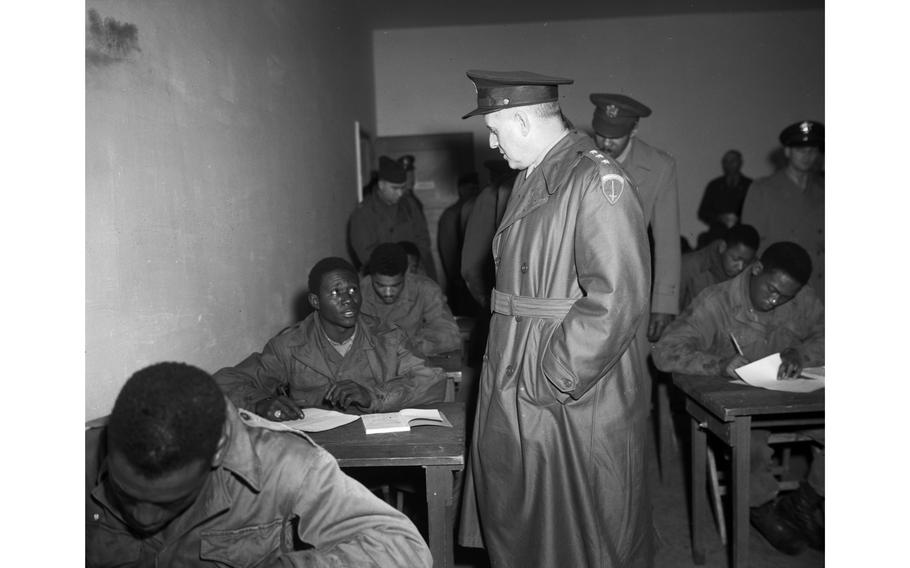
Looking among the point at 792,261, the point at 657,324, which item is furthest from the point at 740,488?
the point at 792,261

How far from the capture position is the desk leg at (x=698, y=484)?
2.99 meters

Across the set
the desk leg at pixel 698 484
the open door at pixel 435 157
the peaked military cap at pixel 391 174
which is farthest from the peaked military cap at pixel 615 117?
the open door at pixel 435 157

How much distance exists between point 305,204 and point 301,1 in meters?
1.41

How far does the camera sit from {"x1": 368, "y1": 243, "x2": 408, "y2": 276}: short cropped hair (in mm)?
4230

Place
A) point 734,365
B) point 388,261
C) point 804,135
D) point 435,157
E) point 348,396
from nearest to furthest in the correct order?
point 348,396, point 734,365, point 388,261, point 804,135, point 435,157

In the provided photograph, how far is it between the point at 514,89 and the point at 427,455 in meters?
1.08

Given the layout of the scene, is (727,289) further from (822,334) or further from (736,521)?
(736,521)

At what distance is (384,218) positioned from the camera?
6148mm

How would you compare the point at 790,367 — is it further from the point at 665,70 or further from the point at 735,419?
the point at 665,70

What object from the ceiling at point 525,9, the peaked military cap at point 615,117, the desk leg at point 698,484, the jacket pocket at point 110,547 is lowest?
the desk leg at point 698,484

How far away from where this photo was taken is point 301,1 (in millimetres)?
4855

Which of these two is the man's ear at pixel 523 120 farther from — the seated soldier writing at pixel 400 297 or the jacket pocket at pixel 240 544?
the seated soldier writing at pixel 400 297

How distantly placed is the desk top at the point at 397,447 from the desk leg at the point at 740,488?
1122mm

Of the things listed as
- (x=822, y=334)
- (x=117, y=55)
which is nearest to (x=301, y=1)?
(x=117, y=55)
